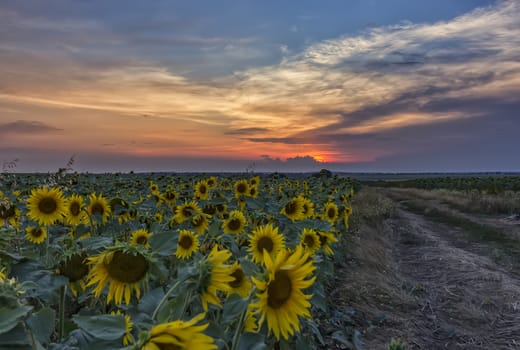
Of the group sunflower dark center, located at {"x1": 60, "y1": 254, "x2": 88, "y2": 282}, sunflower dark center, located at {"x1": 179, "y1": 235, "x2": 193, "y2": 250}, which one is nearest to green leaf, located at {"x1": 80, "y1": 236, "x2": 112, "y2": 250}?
sunflower dark center, located at {"x1": 60, "y1": 254, "x2": 88, "y2": 282}

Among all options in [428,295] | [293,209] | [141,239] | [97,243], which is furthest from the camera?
[428,295]

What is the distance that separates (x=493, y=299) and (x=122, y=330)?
7.49m

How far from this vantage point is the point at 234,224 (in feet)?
14.8

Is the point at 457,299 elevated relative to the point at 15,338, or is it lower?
lower

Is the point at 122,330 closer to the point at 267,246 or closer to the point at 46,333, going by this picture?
the point at 46,333

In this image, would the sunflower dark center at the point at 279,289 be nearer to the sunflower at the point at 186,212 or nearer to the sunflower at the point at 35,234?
the sunflower at the point at 186,212

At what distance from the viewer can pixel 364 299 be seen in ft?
20.8

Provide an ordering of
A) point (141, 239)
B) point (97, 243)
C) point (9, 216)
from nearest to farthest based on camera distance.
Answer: point (97, 243), point (141, 239), point (9, 216)

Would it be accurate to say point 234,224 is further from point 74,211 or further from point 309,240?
point 74,211

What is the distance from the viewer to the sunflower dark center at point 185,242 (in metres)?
3.75

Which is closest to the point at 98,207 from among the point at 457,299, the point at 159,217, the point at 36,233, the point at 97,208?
the point at 97,208

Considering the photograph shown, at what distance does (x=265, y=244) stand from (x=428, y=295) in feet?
17.0

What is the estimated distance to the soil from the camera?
565 cm

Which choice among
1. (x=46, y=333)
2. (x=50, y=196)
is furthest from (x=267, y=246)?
(x=50, y=196)
